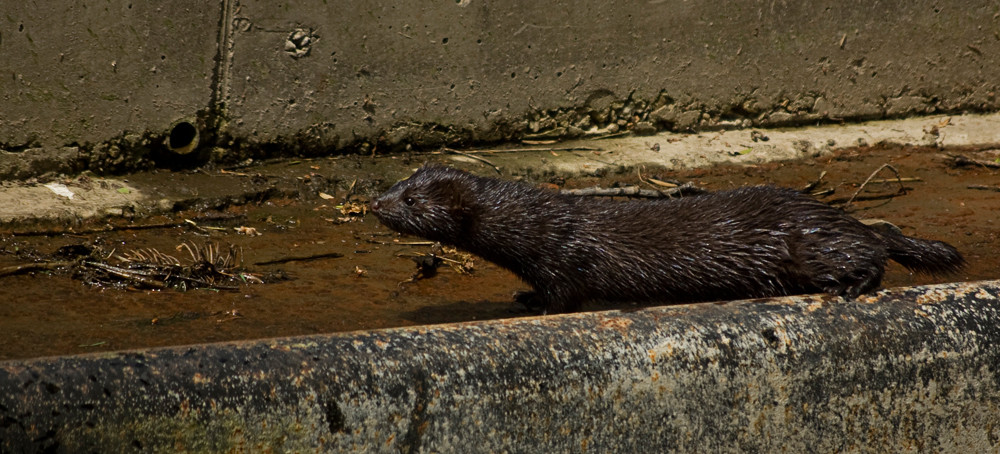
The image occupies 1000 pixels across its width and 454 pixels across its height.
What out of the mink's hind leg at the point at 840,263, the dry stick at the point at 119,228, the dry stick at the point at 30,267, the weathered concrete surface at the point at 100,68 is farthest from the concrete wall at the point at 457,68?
the mink's hind leg at the point at 840,263

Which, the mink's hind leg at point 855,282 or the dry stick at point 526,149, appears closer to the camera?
the mink's hind leg at point 855,282

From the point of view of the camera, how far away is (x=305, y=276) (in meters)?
4.75

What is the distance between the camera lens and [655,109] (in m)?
7.21

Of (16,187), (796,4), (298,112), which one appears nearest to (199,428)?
(16,187)

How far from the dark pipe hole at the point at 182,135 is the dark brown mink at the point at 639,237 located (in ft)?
6.92

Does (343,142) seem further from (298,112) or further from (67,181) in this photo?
(67,181)

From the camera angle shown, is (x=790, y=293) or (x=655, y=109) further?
(x=655, y=109)

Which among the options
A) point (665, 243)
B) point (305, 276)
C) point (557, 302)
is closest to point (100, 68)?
point (305, 276)

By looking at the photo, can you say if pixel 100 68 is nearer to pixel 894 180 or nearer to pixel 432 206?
pixel 432 206

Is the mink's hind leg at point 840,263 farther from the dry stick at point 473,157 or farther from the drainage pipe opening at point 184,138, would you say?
the drainage pipe opening at point 184,138

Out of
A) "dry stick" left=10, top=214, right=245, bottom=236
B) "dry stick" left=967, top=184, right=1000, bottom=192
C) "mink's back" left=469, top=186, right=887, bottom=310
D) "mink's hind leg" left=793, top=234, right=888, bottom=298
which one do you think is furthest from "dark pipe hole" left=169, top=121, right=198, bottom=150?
"dry stick" left=967, top=184, right=1000, bottom=192

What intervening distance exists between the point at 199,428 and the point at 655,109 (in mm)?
5235

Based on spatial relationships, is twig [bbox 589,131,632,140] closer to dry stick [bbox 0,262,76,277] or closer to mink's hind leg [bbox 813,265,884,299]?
mink's hind leg [bbox 813,265,884,299]

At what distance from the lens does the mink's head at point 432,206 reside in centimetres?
428
